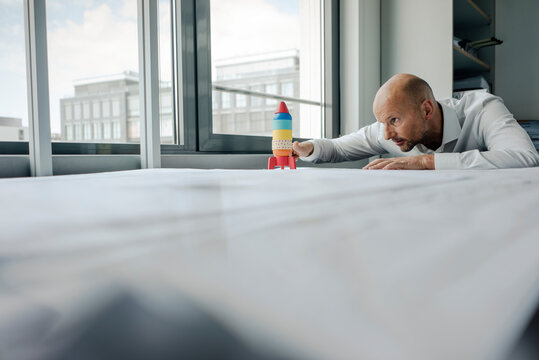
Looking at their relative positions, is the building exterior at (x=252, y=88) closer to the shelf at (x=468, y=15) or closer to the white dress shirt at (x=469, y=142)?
the white dress shirt at (x=469, y=142)

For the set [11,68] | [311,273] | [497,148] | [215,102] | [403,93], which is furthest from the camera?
[215,102]

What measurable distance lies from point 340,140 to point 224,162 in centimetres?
56

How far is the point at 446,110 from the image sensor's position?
1.56 metres

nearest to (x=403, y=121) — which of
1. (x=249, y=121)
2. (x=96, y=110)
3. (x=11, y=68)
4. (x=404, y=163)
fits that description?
(x=404, y=163)

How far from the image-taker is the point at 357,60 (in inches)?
93.1

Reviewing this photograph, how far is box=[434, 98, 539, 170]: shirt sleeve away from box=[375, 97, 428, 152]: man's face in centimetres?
22

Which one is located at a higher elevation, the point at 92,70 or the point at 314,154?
the point at 92,70

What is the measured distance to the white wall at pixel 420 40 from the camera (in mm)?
2268

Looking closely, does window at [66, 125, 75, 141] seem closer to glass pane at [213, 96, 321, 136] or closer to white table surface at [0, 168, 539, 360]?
glass pane at [213, 96, 321, 136]

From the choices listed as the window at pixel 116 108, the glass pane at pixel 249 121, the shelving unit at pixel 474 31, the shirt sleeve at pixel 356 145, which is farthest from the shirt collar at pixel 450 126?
the window at pixel 116 108

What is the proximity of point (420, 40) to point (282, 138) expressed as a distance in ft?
4.97

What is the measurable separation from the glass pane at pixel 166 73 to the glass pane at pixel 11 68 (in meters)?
0.53

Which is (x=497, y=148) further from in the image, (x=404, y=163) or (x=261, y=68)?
(x=261, y=68)

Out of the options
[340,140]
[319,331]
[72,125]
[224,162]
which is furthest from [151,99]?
[319,331]
